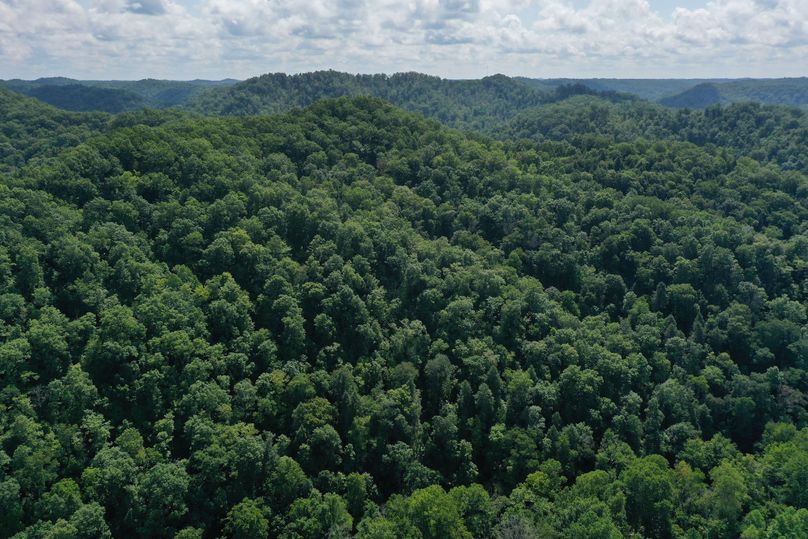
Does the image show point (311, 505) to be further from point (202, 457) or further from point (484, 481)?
point (484, 481)

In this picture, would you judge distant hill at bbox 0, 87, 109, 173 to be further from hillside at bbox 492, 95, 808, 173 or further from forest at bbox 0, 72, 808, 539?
hillside at bbox 492, 95, 808, 173

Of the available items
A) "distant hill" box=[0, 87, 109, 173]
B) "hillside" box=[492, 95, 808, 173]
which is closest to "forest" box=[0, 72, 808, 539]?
"distant hill" box=[0, 87, 109, 173]

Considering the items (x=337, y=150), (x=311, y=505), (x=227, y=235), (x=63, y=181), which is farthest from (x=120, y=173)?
(x=311, y=505)

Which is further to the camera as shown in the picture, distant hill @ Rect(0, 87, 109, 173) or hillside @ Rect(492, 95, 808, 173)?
hillside @ Rect(492, 95, 808, 173)

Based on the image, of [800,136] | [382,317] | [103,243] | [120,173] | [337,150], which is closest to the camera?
[103,243]

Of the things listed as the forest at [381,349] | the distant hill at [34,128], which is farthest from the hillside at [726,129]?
the distant hill at [34,128]

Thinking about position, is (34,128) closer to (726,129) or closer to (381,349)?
(381,349)

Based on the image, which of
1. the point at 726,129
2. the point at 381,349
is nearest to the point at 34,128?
the point at 381,349

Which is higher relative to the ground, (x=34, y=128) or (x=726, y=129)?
(x=34, y=128)

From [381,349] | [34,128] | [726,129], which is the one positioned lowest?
[381,349]
